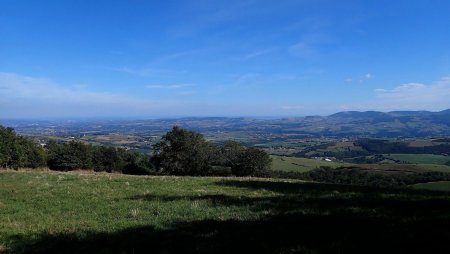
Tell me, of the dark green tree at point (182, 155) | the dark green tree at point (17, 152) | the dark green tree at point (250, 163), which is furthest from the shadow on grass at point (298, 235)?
the dark green tree at point (250, 163)

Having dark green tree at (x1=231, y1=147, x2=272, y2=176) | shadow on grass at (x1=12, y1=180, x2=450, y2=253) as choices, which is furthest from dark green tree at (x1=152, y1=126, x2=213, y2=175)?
shadow on grass at (x1=12, y1=180, x2=450, y2=253)

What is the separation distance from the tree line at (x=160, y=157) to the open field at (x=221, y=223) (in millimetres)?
54349

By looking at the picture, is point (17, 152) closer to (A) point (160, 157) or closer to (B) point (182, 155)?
(A) point (160, 157)

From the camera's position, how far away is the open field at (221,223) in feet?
28.5

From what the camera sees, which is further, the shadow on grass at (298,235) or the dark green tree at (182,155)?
A: the dark green tree at (182,155)

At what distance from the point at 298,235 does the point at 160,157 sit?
229ft

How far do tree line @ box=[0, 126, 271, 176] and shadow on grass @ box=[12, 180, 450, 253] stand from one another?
59.6 meters

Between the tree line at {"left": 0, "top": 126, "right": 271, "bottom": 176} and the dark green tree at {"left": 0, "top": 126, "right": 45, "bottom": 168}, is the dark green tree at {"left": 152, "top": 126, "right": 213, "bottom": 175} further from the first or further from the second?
the dark green tree at {"left": 0, "top": 126, "right": 45, "bottom": 168}

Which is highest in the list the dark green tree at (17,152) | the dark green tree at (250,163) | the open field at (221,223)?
the open field at (221,223)

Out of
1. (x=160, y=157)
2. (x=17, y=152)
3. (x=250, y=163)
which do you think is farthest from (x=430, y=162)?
(x=17, y=152)

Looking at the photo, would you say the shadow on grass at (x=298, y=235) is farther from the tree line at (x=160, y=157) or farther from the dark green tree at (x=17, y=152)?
the tree line at (x=160, y=157)

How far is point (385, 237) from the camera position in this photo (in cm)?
873

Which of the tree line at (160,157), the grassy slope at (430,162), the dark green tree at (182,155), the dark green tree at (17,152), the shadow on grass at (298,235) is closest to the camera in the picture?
the shadow on grass at (298,235)

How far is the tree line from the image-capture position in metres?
71.4
